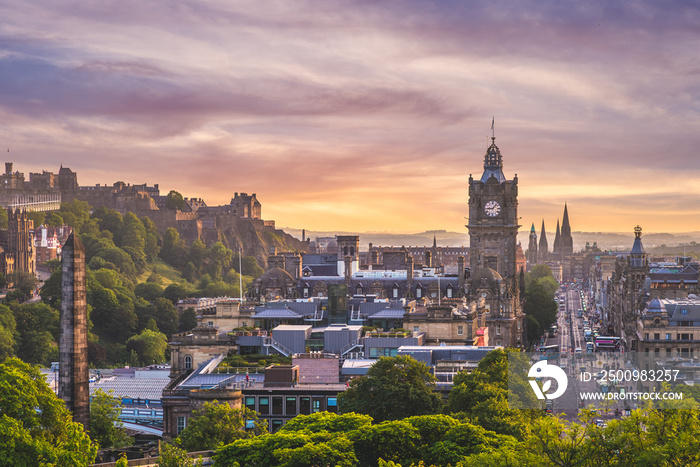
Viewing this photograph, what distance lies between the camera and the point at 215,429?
2810 inches

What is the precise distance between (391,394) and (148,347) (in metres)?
91.3

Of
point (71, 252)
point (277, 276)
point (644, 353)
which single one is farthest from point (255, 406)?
point (277, 276)

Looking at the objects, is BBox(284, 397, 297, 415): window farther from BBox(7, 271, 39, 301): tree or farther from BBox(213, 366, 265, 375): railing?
BBox(7, 271, 39, 301): tree

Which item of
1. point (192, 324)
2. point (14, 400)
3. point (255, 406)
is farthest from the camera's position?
point (192, 324)

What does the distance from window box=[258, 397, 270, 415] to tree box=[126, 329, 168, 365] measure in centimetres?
7808

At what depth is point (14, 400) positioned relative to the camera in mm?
64188

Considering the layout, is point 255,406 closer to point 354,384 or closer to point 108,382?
point 354,384

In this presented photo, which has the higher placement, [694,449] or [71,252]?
[71,252]

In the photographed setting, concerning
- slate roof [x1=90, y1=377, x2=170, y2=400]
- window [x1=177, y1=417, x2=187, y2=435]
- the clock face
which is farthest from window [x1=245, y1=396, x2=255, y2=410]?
the clock face

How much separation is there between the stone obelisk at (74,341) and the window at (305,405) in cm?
1595

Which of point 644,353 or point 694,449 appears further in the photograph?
point 644,353

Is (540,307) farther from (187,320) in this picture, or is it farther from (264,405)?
(264,405)

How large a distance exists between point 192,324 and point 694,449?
129 meters

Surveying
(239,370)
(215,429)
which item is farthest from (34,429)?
(239,370)
